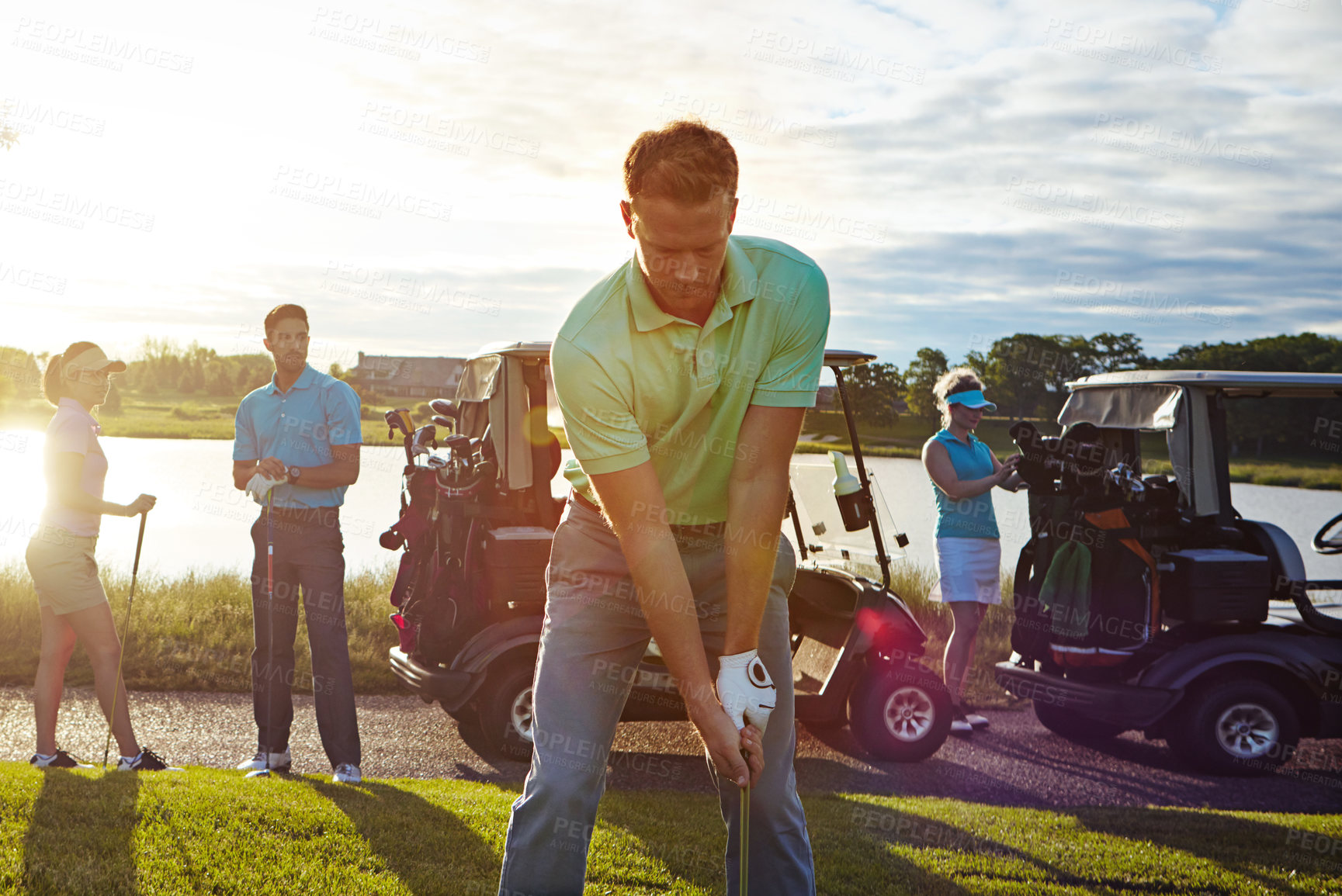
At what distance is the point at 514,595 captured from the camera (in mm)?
6164

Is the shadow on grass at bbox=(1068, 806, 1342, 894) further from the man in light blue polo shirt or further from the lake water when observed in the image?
the man in light blue polo shirt

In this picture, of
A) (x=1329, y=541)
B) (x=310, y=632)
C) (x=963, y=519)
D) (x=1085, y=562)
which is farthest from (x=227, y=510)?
(x=1329, y=541)

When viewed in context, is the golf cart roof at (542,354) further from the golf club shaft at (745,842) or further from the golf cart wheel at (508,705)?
the golf club shaft at (745,842)

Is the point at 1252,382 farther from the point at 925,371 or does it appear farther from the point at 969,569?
the point at 925,371

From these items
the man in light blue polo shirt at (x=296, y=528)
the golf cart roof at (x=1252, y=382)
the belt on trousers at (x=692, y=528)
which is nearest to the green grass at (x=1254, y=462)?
the golf cart roof at (x=1252, y=382)

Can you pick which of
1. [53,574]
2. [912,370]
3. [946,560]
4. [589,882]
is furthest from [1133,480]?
[912,370]

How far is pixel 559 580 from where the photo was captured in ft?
8.42

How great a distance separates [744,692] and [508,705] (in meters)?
3.94

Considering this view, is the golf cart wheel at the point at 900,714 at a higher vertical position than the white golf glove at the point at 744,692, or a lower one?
lower

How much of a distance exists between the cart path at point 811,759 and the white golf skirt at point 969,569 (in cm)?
99

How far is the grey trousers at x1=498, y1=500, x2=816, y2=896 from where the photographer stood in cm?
230

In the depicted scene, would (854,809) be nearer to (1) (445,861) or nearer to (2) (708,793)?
(2) (708,793)

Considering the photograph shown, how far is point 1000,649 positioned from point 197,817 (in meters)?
8.13

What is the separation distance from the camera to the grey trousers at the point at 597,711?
2.30 meters
